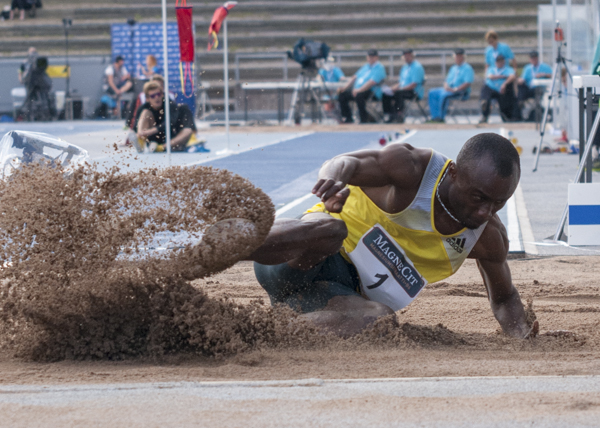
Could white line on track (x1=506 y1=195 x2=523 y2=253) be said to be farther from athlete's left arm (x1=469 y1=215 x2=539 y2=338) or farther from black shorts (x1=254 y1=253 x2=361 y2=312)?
black shorts (x1=254 y1=253 x2=361 y2=312)

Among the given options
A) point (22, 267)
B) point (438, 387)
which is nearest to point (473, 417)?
point (438, 387)

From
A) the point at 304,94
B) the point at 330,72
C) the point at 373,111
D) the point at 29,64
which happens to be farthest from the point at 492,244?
the point at 29,64

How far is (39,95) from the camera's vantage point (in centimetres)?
2353

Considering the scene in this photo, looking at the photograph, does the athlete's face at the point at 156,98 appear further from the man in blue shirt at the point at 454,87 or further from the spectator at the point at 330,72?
the spectator at the point at 330,72

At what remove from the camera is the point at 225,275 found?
5.36 metres

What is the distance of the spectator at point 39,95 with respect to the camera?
2295cm

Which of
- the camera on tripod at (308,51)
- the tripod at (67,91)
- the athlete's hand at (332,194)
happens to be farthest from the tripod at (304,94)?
the athlete's hand at (332,194)

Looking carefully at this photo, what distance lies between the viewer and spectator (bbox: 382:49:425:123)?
66.7ft

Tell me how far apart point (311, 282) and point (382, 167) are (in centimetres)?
59

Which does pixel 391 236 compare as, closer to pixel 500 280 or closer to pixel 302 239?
pixel 302 239

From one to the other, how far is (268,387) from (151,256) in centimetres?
84

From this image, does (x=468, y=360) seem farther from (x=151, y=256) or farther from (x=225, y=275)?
(x=225, y=275)

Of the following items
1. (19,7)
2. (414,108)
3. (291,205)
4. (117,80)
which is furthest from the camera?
(19,7)

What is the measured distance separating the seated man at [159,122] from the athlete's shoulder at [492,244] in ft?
31.5
